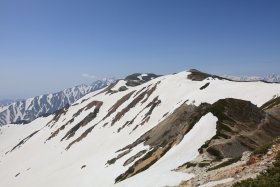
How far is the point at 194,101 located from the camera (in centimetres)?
7962

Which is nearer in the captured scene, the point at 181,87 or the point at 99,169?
the point at 99,169

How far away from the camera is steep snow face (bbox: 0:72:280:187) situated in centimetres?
4375

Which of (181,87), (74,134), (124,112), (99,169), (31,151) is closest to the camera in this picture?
(99,169)

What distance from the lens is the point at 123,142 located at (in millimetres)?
86250

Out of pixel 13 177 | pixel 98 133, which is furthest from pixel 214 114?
pixel 13 177

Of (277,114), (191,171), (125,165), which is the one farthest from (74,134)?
(191,171)

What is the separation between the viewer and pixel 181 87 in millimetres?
113312

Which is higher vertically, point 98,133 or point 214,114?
point 214,114

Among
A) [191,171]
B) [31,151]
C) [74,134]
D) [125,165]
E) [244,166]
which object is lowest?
[31,151]

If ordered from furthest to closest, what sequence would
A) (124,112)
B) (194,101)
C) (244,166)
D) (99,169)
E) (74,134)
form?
1. (74,134)
2. (124,112)
3. (194,101)
4. (99,169)
5. (244,166)

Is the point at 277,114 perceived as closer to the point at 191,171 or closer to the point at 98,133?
the point at 191,171

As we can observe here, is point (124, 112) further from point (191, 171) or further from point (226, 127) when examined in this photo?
point (191, 171)

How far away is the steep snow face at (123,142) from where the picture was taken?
144 feet

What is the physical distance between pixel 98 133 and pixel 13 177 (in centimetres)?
3268
